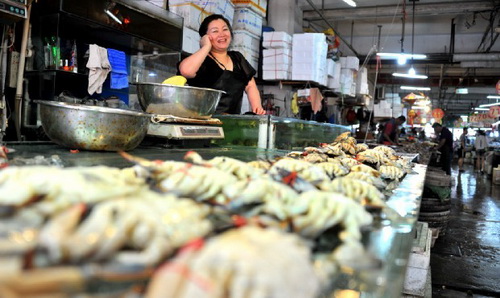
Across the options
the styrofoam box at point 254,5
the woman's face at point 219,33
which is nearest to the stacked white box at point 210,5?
the styrofoam box at point 254,5

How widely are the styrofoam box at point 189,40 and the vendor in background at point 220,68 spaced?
2573 millimetres

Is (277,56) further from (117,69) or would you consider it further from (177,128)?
(177,128)

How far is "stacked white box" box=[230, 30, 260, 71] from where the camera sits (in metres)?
7.82

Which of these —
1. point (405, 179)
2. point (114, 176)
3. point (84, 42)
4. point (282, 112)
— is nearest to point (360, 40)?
point (282, 112)

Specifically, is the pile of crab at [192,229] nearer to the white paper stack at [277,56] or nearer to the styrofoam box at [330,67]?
the white paper stack at [277,56]

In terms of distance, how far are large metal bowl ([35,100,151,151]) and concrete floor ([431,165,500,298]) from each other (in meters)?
3.53

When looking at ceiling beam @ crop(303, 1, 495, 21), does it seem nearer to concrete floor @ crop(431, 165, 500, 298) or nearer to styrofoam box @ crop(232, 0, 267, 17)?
styrofoam box @ crop(232, 0, 267, 17)

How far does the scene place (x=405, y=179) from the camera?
2.66 metres

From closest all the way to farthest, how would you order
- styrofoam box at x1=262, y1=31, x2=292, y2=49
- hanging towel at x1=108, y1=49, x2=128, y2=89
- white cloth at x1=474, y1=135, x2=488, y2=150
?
hanging towel at x1=108, y1=49, x2=128, y2=89, styrofoam box at x1=262, y1=31, x2=292, y2=49, white cloth at x1=474, y1=135, x2=488, y2=150

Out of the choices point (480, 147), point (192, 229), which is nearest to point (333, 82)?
point (192, 229)

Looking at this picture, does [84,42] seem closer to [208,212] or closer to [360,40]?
[208,212]

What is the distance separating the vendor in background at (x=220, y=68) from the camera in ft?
11.1

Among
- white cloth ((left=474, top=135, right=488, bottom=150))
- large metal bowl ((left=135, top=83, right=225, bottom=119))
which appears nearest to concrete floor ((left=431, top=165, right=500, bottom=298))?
large metal bowl ((left=135, top=83, right=225, bottom=119))

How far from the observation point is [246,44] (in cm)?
791
